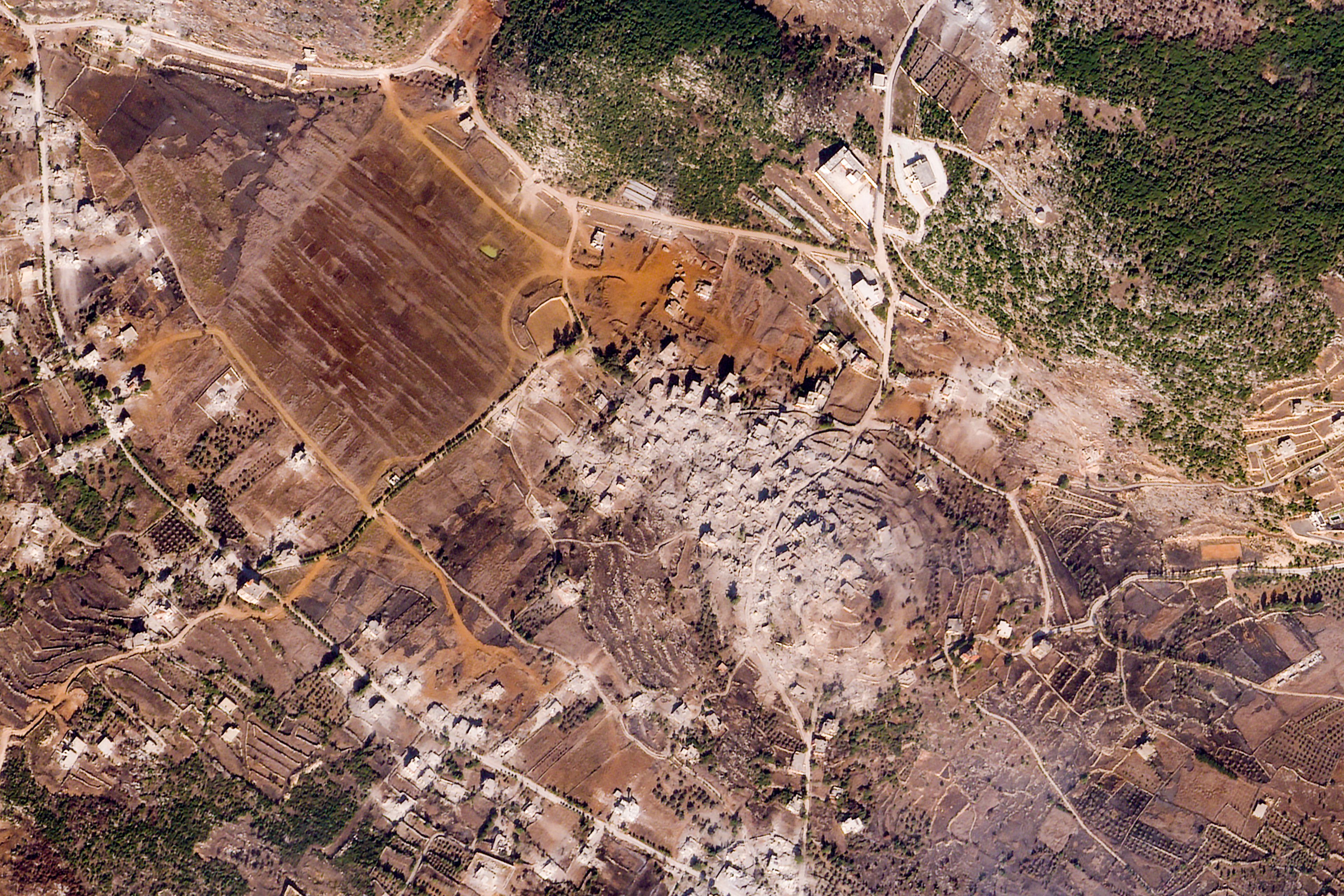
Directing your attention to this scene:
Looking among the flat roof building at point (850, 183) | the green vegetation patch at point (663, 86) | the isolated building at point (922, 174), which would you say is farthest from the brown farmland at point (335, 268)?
the isolated building at point (922, 174)

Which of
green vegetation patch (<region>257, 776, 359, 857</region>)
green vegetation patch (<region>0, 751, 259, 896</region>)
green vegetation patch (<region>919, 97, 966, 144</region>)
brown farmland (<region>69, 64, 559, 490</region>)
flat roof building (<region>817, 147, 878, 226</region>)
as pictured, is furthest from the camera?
green vegetation patch (<region>919, 97, 966, 144</region>)

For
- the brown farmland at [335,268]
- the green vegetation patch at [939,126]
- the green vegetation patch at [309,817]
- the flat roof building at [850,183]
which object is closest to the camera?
the green vegetation patch at [309,817]

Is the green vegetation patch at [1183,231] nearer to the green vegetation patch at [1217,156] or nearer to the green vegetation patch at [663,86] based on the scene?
the green vegetation patch at [1217,156]

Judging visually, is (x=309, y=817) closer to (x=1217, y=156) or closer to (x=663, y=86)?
(x=663, y=86)

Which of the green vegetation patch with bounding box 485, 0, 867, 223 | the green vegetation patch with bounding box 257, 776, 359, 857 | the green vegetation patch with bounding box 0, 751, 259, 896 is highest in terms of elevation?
the green vegetation patch with bounding box 485, 0, 867, 223

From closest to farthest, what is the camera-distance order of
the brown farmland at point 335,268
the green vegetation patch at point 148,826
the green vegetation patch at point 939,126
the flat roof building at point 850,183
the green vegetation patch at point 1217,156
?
the green vegetation patch at point 148,826
the brown farmland at point 335,268
the green vegetation patch at point 1217,156
the flat roof building at point 850,183
the green vegetation patch at point 939,126

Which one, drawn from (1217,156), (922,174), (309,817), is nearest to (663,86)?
(922,174)

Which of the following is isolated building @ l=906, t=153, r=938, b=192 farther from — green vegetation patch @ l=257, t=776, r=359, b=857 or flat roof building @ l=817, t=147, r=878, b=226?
green vegetation patch @ l=257, t=776, r=359, b=857

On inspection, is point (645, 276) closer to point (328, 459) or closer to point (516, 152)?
point (516, 152)

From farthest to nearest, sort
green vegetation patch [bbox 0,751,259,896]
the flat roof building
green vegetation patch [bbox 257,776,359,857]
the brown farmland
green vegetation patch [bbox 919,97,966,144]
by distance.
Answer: green vegetation patch [bbox 919,97,966,144]
the flat roof building
the brown farmland
green vegetation patch [bbox 257,776,359,857]
green vegetation patch [bbox 0,751,259,896]

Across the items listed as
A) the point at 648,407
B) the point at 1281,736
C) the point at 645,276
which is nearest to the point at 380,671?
the point at 648,407

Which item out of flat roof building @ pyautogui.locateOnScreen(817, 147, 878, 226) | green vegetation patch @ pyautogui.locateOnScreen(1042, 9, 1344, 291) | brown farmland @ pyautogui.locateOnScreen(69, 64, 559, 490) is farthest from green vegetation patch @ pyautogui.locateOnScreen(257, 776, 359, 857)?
green vegetation patch @ pyautogui.locateOnScreen(1042, 9, 1344, 291)
